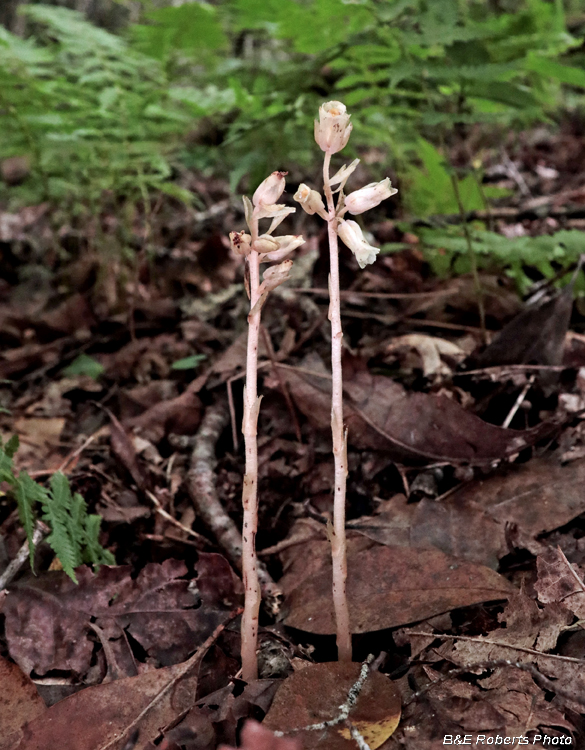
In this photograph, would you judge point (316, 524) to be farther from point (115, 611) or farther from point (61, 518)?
point (61, 518)

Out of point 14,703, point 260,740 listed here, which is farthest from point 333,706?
point 14,703

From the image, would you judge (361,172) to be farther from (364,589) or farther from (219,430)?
(364,589)

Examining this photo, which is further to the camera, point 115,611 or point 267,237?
point 115,611

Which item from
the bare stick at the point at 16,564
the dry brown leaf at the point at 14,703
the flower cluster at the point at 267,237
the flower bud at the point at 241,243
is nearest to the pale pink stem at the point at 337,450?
the flower cluster at the point at 267,237

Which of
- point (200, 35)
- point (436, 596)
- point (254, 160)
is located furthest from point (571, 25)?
point (436, 596)

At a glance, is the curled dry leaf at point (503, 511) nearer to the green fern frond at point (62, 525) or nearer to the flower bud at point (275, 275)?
the flower bud at point (275, 275)

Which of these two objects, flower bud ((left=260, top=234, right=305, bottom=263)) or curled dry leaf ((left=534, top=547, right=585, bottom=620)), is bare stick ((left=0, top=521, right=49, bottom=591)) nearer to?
flower bud ((left=260, top=234, right=305, bottom=263))
